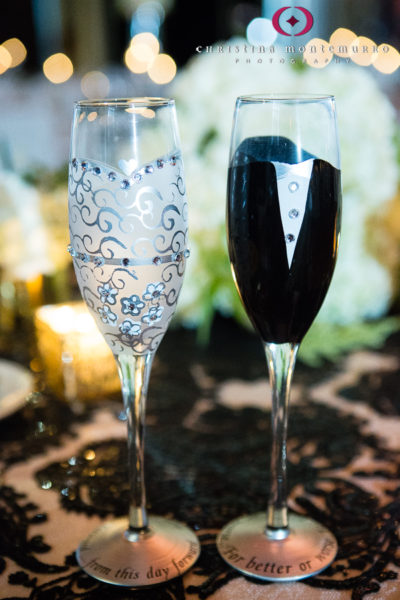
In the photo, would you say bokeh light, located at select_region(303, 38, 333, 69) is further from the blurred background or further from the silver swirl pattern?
the silver swirl pattern

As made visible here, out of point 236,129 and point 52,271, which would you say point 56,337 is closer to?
point 52,271

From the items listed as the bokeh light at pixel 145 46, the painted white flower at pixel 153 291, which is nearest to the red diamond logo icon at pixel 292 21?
the painted white flower at pixel 153 291

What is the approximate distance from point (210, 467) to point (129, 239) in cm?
32

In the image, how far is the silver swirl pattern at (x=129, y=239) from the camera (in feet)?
1.60

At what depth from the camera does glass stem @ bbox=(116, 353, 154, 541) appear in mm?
570

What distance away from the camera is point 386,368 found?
95 centimetres

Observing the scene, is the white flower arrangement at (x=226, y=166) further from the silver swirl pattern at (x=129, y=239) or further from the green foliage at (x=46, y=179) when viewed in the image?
the silver swirl pattern at (x=129, y=239)

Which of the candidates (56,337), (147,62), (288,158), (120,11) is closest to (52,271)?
(56,337)

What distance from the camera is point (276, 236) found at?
1.68 feet

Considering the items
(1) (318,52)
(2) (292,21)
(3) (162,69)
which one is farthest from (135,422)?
(3) (162,69)

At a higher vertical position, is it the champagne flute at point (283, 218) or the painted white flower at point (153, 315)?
the champagne flute at point (283, 218)

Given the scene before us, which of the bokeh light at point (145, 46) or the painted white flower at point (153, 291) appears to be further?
the bokeh light at point (145, 46)

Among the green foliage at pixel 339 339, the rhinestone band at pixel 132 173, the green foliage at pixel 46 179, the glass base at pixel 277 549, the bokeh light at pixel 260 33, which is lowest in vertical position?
the glass base at pixel 277 549

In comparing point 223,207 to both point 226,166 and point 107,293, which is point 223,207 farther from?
point 107,293
